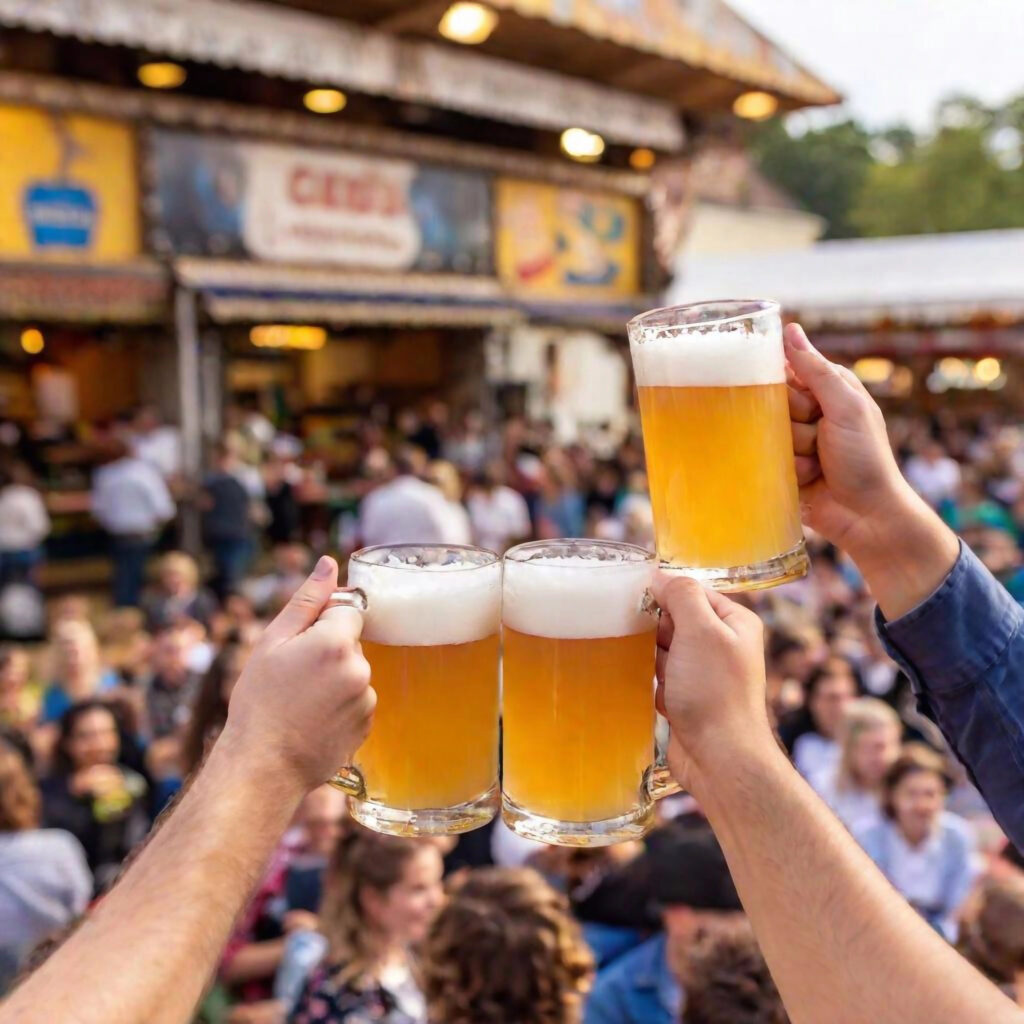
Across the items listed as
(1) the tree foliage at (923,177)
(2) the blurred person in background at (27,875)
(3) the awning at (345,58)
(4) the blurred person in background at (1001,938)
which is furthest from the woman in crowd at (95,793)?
(1) the tree foliage at (923,177)

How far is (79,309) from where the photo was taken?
768 centimetres

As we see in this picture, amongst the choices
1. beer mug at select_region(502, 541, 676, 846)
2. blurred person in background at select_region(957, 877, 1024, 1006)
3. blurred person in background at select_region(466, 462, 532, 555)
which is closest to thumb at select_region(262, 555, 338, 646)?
beer mug at select_region(502, 541, 676, 846)

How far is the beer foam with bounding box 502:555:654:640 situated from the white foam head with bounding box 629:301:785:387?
0.27m

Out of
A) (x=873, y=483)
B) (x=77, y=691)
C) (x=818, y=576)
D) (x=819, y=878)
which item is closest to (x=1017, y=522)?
(x=818, y=576)

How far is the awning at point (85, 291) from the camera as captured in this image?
→ 7273 millimetres

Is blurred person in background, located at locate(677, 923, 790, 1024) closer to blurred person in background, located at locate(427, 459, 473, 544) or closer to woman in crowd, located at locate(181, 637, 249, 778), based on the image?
woman in crowd, located at locate(181, 637, 249, 778)

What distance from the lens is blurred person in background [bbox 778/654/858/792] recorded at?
4.30m

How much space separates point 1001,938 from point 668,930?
31.7 inches

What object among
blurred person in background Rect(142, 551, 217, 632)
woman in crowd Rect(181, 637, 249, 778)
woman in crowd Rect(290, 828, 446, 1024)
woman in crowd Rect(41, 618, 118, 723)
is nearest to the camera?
woman in crowd Rect(290, 828, 446, 1024)

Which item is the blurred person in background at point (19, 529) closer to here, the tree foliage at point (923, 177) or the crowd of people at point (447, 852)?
the crowd of people at point (447, 852)

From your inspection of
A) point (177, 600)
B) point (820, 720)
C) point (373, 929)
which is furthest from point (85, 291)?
point (373, 929)

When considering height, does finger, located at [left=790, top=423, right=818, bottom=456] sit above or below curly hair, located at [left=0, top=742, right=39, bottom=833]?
above

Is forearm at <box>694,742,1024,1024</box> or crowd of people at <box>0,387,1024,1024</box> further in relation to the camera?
crowd of people at <box>0,387,1024,1024</box>

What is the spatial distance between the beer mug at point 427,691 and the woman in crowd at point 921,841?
2.58 m
